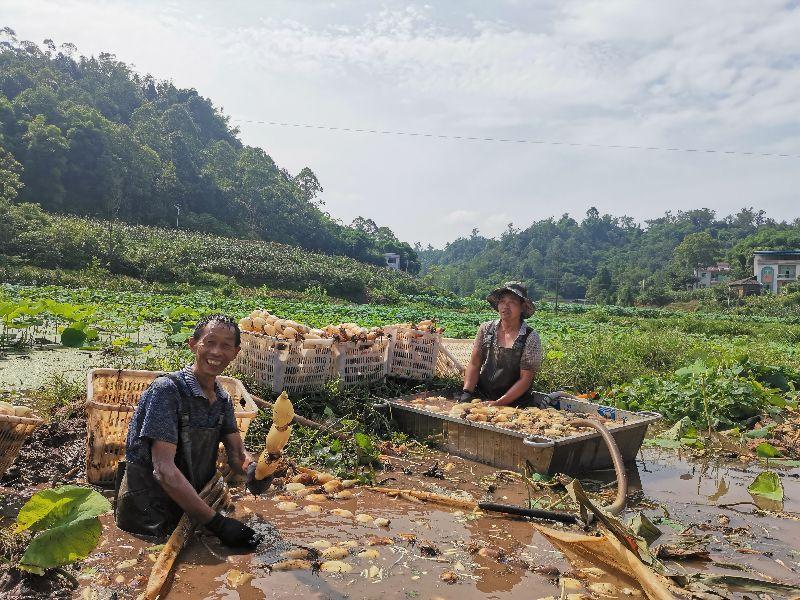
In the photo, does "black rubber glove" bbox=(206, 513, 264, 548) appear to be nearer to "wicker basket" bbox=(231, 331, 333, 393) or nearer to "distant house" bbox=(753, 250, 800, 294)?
"wicker basket" bbox=(231, 331, 333, 393)

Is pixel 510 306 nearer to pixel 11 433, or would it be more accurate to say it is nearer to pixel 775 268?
pixel 11 433

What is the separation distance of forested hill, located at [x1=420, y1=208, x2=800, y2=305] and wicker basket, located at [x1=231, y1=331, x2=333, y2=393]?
53.7 m

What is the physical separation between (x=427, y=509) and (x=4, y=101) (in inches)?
2170

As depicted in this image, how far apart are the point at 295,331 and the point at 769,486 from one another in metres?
3.94

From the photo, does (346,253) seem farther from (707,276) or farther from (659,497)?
(659,497)

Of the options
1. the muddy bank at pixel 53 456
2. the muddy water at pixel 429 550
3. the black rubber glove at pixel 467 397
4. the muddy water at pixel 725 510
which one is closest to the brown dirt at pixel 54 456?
the muddy bank at pixel 53 456

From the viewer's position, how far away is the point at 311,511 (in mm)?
3971

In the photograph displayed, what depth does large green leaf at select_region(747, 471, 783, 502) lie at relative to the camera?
4.59 m

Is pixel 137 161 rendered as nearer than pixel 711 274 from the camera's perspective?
Yes

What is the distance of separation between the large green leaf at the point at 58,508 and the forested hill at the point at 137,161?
3498cm

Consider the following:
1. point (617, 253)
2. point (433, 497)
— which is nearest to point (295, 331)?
point (433, 497)

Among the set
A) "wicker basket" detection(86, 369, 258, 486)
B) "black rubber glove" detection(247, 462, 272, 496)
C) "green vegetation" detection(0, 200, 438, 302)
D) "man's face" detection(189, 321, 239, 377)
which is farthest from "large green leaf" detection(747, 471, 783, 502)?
"green vegetation" detection(0, 200, 438, 302)

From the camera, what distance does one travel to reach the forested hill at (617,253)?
65.5 m

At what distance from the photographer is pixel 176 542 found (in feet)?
10.1
